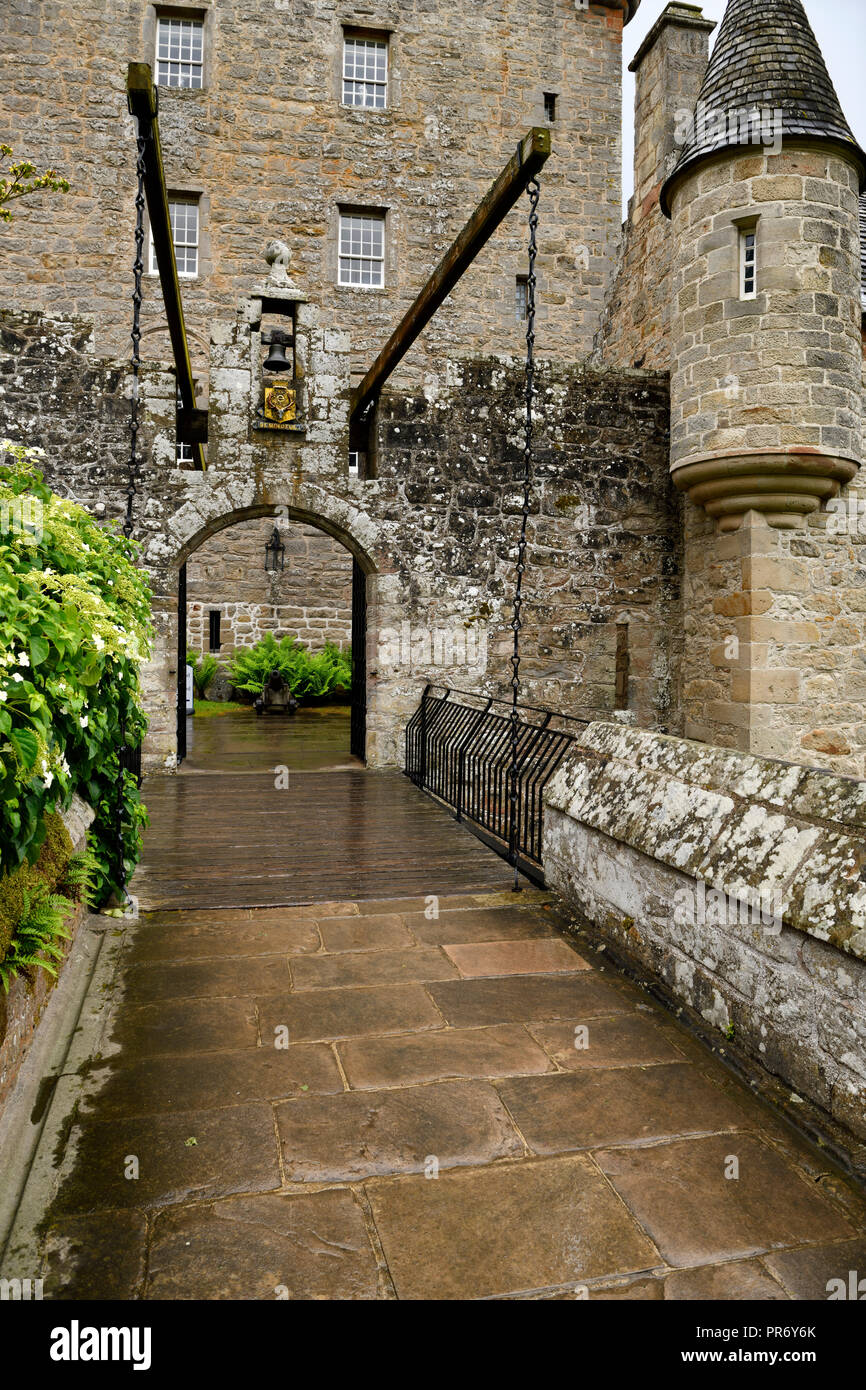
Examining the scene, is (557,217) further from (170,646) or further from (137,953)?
(137,953)

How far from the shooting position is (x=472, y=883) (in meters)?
5.41

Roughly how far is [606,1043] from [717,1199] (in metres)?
0.91

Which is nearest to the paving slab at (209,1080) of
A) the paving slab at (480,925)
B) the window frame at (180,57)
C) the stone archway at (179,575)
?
the paving slab at (480,925)

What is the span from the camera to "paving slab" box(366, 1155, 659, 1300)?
2059mm

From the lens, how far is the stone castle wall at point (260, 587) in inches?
692

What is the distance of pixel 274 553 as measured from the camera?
688 inches

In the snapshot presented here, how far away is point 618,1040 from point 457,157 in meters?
17.2

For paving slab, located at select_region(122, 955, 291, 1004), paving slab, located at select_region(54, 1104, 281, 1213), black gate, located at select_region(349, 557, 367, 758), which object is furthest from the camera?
black gate, located at select_region(349, 557, 367, 758)

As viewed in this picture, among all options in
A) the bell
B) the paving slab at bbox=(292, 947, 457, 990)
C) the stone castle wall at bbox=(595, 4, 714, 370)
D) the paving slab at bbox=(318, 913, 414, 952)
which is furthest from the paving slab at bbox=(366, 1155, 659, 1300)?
the stone castle wall at bbox=(595, 4, 714, 370)

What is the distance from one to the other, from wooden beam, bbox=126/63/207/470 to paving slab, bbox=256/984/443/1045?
401cm

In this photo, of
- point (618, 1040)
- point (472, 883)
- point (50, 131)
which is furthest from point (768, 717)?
point (50, 131)

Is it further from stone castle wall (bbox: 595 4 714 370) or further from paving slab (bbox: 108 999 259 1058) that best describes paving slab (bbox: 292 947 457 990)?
stone castle wall (bbox: 595 4 714 370)

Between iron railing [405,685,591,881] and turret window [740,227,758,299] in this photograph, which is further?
turret window [740,227,758,299]

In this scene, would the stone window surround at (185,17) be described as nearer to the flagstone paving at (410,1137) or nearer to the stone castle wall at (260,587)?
the stone castle wall at (260,587)
